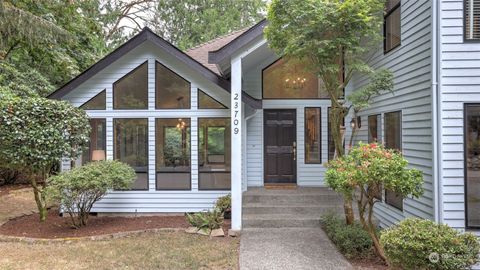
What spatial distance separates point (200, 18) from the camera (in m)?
20.7

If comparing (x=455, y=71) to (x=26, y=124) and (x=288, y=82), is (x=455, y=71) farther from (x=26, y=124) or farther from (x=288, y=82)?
(x=26, y=124)

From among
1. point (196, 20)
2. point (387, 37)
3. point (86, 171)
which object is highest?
point (196, 20)

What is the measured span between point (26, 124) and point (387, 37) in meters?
7.41

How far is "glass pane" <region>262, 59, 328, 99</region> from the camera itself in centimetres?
951

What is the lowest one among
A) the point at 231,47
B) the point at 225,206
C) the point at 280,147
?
the point at 225,206

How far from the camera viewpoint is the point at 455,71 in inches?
193

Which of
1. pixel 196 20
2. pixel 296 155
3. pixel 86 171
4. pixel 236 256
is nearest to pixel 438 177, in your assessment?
pixel 236 256

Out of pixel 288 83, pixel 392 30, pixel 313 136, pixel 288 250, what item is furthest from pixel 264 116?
pixel 288 250

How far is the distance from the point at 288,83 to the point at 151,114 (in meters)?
3.81

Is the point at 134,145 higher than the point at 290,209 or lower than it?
higher

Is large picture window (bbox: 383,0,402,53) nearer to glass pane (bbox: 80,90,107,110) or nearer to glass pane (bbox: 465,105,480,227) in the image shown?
glass pane (bbox: 465,105,480,227)

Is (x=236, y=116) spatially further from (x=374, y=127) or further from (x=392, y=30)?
(x=392, y=30)

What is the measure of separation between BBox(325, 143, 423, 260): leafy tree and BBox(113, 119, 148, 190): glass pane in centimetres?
472

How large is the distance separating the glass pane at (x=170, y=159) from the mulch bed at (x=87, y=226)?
802mm
